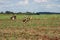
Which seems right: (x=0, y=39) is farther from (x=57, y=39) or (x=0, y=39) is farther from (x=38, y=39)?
(x=57, y=39)

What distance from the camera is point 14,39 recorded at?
14.9m

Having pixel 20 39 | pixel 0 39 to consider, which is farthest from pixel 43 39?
pixel 0 39

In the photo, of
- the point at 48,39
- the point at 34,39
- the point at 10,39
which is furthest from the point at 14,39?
the point at 48,39

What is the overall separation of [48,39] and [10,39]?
247 cm

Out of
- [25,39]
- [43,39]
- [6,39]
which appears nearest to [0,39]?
[6,39]

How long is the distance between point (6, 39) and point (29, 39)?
145 centimetres

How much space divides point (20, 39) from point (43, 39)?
1.48 meters

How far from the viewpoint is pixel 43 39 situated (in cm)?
1533

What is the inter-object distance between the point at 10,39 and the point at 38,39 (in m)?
1.79

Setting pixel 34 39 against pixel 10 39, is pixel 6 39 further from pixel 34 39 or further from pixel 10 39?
pixel 34 39

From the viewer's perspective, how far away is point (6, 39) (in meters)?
15.1

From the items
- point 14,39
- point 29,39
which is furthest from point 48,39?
point 14,39

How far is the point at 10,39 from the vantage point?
14961 millimetres

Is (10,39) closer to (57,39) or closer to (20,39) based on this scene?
(20,39)
